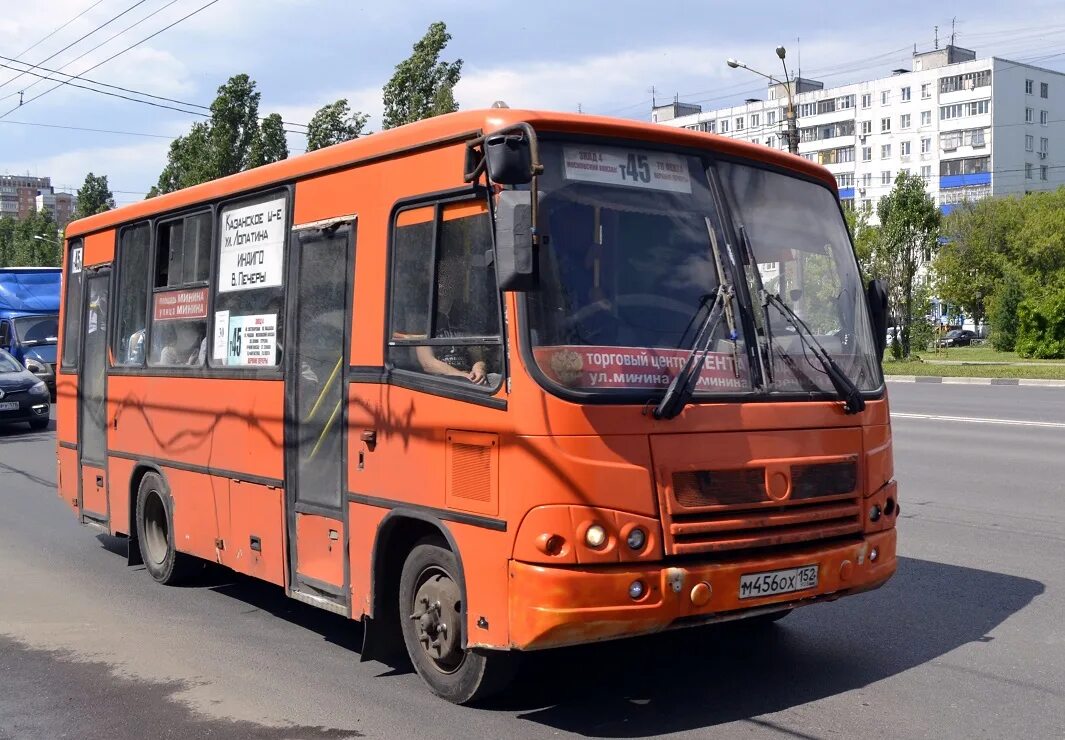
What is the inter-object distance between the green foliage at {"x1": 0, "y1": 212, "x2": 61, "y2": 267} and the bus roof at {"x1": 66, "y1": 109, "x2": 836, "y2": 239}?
258 feet

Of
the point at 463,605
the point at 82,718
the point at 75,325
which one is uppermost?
the point at 75,325

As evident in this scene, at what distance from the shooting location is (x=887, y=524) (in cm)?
625

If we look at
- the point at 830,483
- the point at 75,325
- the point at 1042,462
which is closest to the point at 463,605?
the point at 830,483

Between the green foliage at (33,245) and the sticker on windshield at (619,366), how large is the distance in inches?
3201

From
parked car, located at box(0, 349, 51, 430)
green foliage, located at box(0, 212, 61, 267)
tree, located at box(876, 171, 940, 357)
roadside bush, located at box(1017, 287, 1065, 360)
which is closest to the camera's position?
parked car, located at box(0, 349, 51, 430)

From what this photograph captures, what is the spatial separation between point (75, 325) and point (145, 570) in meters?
2.40

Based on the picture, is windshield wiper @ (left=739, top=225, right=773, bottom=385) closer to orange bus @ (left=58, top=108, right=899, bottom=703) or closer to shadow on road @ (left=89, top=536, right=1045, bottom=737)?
orange bus @ (left=58, top=108, right=899, bottom=703)

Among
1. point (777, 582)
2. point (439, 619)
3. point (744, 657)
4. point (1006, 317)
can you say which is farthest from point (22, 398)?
point (1006, 317)

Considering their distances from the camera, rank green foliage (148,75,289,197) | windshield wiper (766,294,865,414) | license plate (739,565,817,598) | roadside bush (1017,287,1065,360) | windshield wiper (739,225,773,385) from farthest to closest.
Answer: roadside bush (1017,287,1065,360)
green foliage (148,75,289,197)
windshield wiper (766,294,865,414)
windshield wiper (739,225,773,385)
license plate (739,565,817,598)

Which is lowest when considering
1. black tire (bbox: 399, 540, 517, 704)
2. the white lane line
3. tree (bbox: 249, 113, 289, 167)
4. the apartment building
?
black tire (bbox: 399, 540, 517, 704)

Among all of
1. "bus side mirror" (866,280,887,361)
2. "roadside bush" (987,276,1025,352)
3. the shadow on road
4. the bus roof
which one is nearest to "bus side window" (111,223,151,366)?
the bus roof

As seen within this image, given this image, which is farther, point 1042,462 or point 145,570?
point 1042,462

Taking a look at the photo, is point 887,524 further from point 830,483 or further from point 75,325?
point 75,325

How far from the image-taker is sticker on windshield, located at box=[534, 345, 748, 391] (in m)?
5.20
